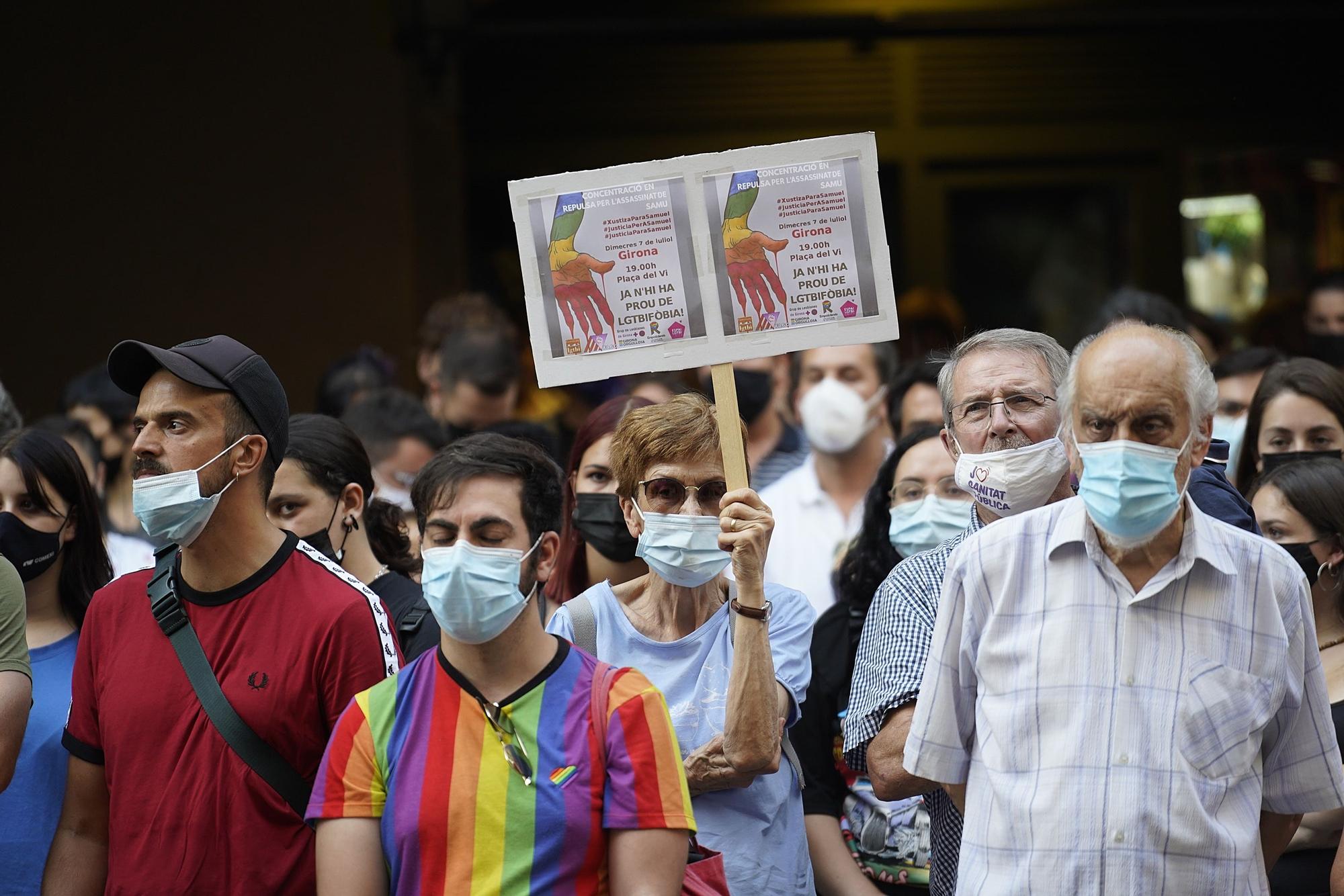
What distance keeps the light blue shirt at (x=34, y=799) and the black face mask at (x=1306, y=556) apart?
3.24 metres

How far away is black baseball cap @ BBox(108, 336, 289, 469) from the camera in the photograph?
148 inches

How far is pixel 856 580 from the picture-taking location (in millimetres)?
4785

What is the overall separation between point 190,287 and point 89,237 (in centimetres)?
62

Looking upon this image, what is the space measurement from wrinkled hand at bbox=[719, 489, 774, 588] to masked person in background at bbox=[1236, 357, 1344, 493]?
7.37ft

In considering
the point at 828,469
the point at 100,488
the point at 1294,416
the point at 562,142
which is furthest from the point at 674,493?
the point at 562,142

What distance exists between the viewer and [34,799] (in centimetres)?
406

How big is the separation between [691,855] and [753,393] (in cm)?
350

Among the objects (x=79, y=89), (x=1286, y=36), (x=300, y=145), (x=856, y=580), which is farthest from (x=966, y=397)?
(x=1286, y=36)


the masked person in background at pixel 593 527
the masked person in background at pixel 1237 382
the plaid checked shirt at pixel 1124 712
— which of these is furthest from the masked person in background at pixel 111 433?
the masked person in background at pixel 1237 382

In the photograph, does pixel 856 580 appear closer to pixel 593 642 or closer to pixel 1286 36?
pixel 593 642

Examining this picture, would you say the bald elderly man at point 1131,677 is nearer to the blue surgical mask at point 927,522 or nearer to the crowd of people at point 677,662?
the crowd of people at point 677,662

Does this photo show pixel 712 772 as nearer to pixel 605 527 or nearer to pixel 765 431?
pixel 605 527

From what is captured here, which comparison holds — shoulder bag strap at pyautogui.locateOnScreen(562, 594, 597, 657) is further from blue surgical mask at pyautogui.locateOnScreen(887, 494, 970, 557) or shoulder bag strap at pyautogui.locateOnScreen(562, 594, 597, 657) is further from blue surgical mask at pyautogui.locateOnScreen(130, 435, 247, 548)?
blue surgical mask at pyautogui.locateOnScreen(887, 494, 970, 557)

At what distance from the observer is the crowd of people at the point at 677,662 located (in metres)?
3.09
